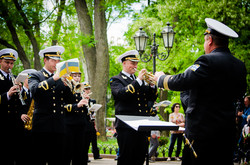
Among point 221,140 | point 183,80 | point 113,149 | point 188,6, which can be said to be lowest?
point 113,149

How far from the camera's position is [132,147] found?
5434 mm

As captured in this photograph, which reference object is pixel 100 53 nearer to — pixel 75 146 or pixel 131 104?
pixel 75 146

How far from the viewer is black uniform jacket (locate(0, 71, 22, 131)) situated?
6492mm

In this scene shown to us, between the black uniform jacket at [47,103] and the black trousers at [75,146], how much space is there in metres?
1.79

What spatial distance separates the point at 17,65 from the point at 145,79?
33045 mm

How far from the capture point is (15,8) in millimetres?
15602

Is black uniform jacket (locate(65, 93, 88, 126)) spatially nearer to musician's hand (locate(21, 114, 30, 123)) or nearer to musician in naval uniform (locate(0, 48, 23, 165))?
musician's hand (locate(21, 114, 30, 123))

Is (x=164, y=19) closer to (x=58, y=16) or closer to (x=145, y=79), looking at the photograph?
(x=58, y=16)

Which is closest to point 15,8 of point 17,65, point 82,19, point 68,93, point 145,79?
point 82,19

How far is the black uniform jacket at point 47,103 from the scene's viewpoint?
5254 millimetres

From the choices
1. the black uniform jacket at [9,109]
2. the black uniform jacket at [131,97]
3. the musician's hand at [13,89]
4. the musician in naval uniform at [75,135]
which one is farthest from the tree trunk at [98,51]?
the black uniform jacket at [131,97]

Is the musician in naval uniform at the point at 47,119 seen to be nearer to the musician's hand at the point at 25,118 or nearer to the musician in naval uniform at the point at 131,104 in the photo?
the musician in naval uniform at the point at 131,104

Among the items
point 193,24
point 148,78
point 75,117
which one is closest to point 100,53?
point 193,24

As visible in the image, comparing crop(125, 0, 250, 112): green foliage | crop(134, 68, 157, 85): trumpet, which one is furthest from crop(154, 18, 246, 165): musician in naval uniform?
crop(125, 0, 250, 112): green foliage
